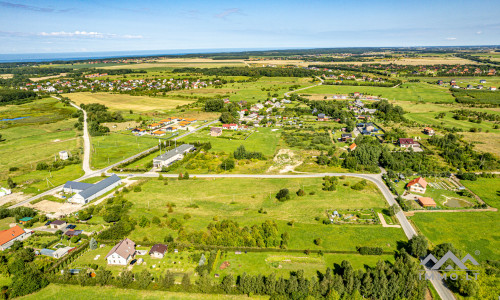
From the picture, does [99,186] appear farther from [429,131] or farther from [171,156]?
[429,131]

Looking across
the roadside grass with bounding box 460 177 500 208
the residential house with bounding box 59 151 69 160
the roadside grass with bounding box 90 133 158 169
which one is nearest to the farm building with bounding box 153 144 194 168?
the roadside grass with bounding box 90 133 158 169

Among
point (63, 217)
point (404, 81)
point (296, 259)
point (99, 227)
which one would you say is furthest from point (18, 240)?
point (404, 81)

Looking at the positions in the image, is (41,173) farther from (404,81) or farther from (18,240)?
(404,81)

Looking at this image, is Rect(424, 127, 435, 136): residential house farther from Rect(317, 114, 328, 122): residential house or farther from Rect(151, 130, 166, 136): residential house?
Rect(151, 130, 166, 136): residential house

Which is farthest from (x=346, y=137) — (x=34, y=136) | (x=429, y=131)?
(x=34, y=136)

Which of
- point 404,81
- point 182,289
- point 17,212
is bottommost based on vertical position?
point 182,289

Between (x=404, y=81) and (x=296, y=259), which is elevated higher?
(x=404, y=81)
